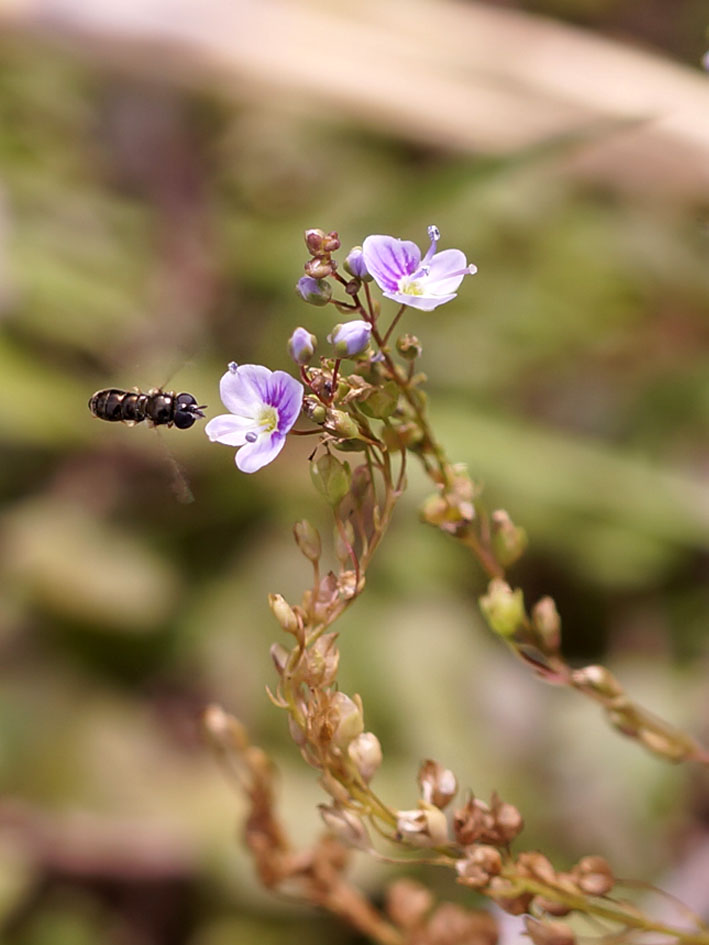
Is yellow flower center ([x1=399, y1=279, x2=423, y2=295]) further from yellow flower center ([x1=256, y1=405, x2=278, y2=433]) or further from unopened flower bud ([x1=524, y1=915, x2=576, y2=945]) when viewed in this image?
unopened flower bud ([x1=524, y1=915, x2=576, y2=945])

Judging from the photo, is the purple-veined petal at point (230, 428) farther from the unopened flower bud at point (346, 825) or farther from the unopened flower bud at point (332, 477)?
the unopened flower bud at point (346, 825)

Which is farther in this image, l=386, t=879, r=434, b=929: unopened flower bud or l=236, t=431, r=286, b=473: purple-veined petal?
l=386, t=879, r=434, b=929: unopened flower bud

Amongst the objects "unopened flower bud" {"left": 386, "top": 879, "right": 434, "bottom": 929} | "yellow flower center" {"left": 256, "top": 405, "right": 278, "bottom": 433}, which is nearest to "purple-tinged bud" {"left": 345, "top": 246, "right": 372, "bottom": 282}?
"yellow flower center" {"left": 256, "top": 405, "right": 278, "bottom": 433}

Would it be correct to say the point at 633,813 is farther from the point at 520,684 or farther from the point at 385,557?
the point at 385,557

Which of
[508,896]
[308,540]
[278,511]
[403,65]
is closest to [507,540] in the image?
[308,540]

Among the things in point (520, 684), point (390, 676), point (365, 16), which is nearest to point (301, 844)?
point (390, 676)
